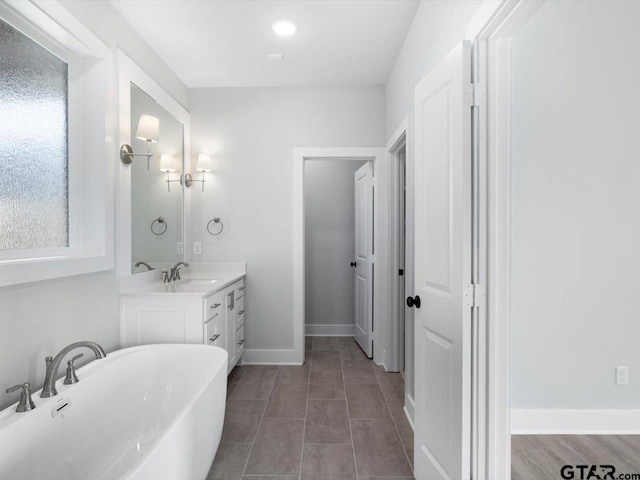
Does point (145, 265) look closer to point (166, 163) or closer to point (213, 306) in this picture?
point (213, 306)

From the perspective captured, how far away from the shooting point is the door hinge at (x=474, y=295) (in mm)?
1347

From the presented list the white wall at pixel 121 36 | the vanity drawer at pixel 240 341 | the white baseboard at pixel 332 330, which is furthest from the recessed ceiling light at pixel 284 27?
the white baseboard at pixel 332 330

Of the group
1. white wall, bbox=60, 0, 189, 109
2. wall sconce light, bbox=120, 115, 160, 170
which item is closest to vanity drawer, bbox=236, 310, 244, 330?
wall sconce light, bbox=120, 115, 160, 170

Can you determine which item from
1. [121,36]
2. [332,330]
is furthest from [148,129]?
[332,330]

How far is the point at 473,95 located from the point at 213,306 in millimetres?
2069

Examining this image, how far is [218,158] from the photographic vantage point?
339 centimetres

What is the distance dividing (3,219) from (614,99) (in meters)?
3.40

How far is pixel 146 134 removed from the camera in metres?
2.52

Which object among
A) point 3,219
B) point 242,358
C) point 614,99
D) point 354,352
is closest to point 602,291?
point 614,99

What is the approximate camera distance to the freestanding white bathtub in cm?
118

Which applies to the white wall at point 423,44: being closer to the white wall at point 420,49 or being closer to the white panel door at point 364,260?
the white wall at point 420,49

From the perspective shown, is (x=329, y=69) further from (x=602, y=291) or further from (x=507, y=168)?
(x=602, y=291)

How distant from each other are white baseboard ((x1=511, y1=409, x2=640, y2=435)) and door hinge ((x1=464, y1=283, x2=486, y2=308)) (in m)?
1.29

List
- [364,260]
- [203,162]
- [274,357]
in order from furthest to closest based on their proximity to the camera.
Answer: [364,260] → [274,357] → [203,162]
